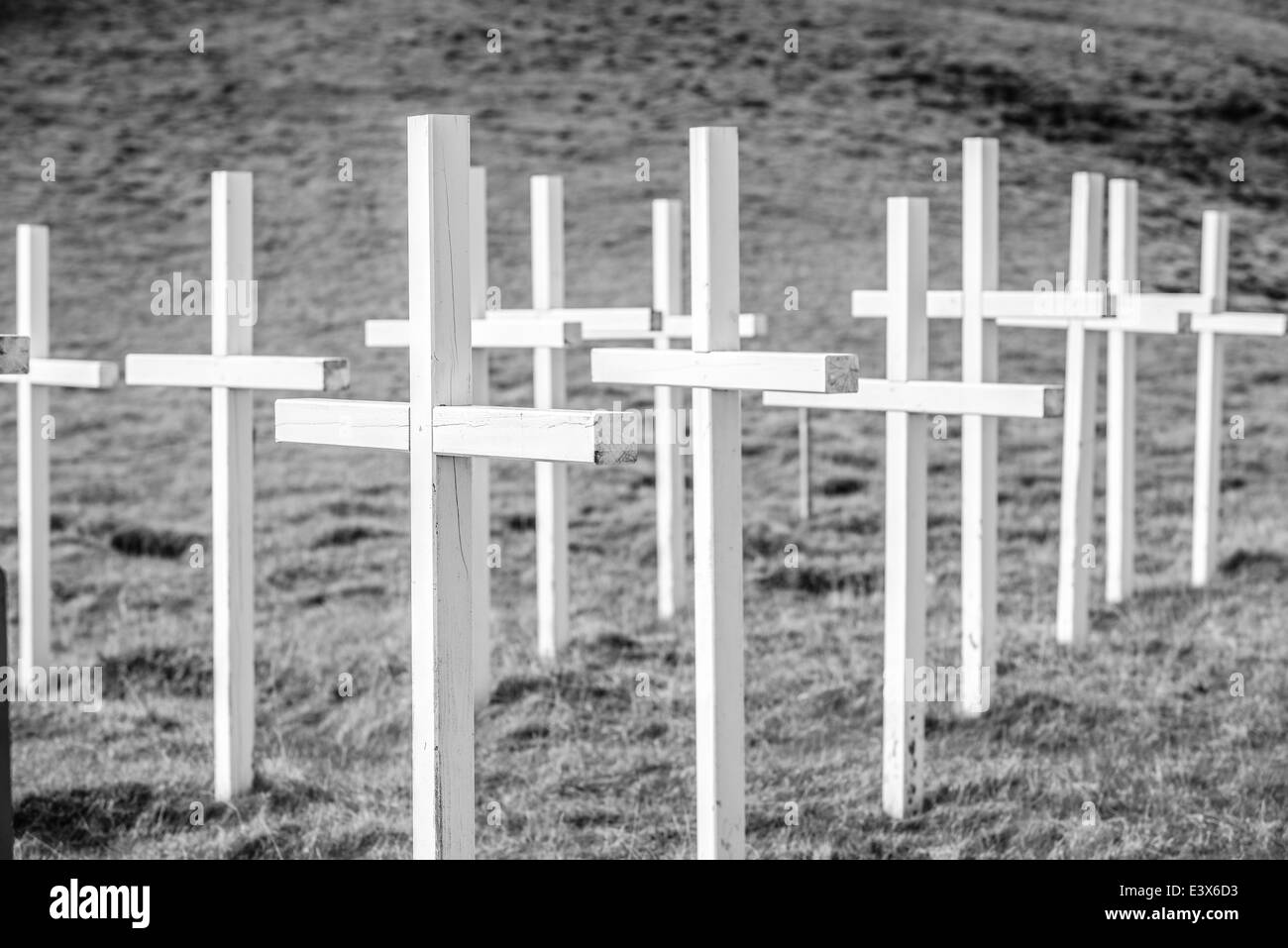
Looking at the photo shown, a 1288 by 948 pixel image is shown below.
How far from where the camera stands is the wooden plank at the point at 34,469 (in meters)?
8.96

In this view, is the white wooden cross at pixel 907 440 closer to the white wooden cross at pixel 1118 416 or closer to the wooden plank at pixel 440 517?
the wooden plank at pixel 440 517

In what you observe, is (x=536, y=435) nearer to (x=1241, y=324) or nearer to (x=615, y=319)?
(x=615, y=319)

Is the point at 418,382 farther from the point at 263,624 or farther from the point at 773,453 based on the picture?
the point at 773,453

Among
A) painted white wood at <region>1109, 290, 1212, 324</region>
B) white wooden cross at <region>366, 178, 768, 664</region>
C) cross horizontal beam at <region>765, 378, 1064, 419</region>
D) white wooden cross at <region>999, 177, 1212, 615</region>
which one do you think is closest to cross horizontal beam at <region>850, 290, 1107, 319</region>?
cross horizontal beam at <region>765, 378, 1064, 419</region>

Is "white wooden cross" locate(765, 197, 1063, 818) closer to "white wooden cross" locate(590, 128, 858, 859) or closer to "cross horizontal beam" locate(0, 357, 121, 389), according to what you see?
"white wooden cross" locate(590, 128, 858, 859)

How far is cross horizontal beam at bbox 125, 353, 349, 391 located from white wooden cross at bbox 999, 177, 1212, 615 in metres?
4.34

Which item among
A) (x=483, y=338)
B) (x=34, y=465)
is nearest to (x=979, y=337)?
(x=483, y=338)

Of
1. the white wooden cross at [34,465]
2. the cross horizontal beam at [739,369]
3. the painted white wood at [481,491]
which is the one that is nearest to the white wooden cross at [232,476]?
the painted white wood at [481,491]

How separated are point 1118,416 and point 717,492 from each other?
18.5 ft

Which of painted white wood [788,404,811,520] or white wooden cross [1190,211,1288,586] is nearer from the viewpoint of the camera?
white wooden cross [1190,211,1288,586]

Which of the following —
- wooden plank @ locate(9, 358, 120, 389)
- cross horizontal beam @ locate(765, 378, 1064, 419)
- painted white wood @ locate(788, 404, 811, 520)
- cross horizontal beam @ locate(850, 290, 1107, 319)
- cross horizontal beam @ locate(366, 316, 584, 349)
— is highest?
cross horizontal beam @ locate(850, 290, 1107, 319)

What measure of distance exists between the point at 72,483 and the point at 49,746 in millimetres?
8734

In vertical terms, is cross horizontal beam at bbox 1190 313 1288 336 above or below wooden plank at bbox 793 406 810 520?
above

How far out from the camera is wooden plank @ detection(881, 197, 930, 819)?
21.1 feet
